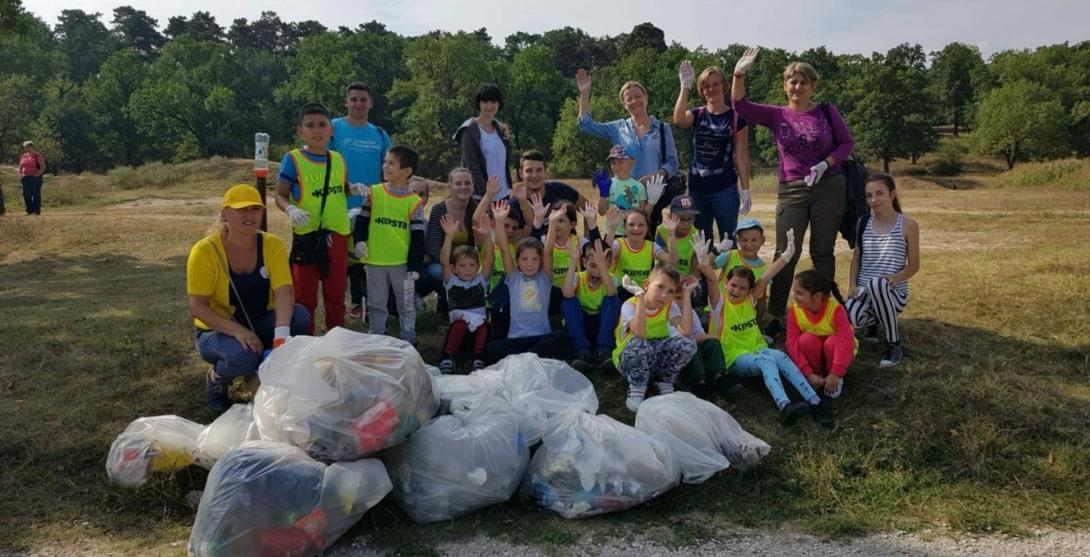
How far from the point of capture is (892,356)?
5188 millimetres

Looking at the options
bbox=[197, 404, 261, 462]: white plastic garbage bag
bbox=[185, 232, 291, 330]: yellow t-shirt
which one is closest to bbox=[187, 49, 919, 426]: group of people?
bbox=[185, 232, 291, 330]: yellow t-shirt

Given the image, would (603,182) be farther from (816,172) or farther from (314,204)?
(314,204)

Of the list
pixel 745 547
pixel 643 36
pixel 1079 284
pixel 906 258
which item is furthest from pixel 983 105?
pixel 745 547

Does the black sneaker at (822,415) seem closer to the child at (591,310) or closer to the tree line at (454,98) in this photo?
the child at (591,310)

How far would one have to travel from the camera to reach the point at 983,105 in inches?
1849

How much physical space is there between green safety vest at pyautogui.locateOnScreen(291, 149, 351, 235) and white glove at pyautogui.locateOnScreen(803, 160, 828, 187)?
3439mm

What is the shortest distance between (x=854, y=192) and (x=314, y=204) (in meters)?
4.09

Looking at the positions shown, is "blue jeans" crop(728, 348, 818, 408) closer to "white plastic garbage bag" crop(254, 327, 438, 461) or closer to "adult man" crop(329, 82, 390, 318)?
"white plastic garbage bag" crop(254, 327, 438, 461)

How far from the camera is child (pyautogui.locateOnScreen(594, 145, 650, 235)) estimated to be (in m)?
5.72

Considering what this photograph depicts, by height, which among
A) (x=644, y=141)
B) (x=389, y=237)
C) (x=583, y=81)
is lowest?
(x=389, y=237)

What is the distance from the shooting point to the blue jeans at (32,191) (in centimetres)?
1605

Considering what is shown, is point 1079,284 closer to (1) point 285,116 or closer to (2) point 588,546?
(2) point 588,546

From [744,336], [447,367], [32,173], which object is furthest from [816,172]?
[32,173]

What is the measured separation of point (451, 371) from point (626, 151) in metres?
2.30
